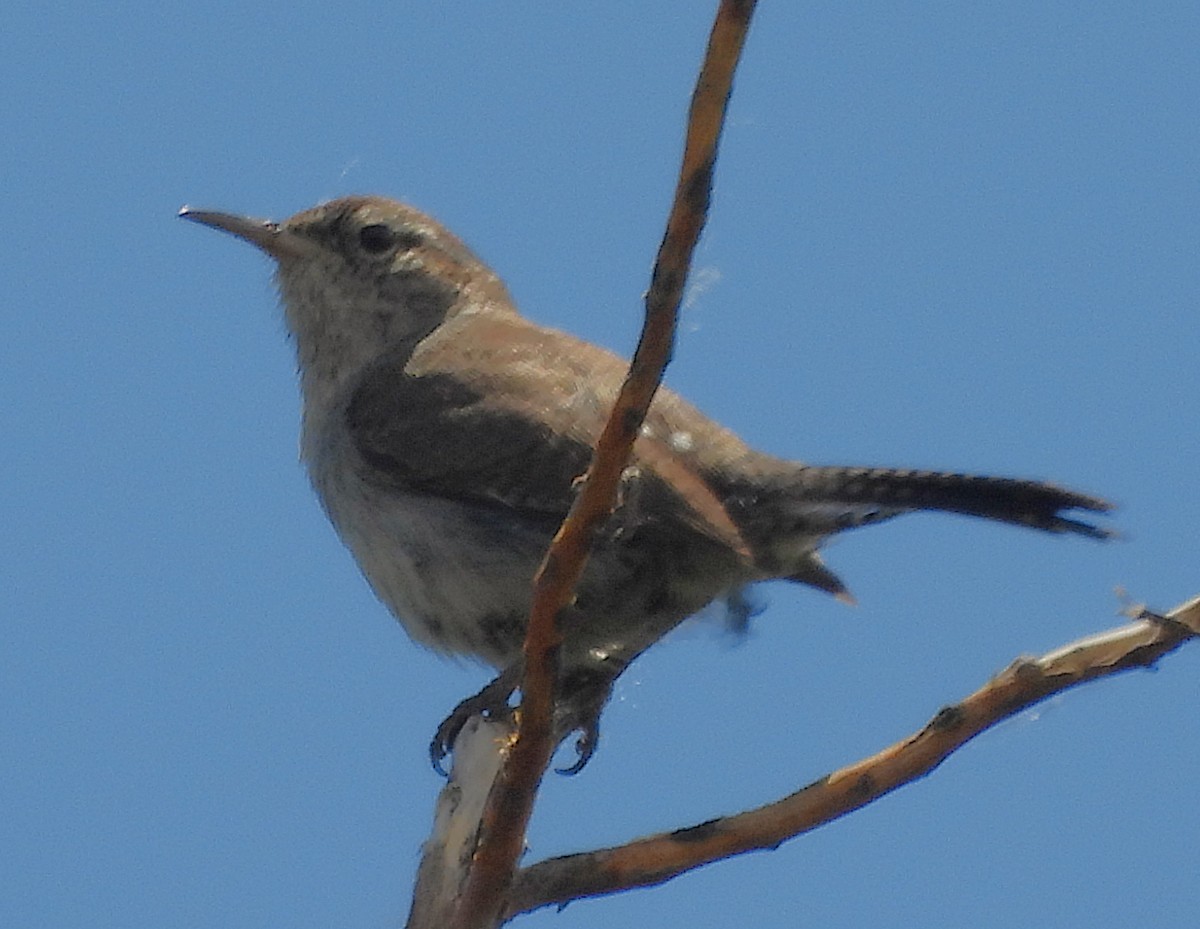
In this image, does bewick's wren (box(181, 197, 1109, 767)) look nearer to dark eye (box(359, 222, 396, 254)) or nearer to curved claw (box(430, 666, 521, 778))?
curved claw (box(430, 666, 521, 778))

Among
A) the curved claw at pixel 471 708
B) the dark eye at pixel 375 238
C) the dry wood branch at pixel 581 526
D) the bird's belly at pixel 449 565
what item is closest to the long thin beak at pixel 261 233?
the dark eye at pixel 375 238

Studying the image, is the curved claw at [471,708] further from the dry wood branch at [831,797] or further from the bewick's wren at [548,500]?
the dry wood branch at [831,797]

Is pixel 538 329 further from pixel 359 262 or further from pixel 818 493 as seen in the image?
pixel 818 493

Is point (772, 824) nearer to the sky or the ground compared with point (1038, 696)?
nearer to the ground

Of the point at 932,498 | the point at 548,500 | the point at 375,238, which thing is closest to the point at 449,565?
the point at 548,500

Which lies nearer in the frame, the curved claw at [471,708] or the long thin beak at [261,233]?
the curved claw at [471,708]

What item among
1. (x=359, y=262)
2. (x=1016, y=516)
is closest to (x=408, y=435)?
(x=359, y=262)

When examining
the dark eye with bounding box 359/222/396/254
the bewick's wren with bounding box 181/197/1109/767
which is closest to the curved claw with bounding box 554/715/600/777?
the bewick's wren with bounding box 181/197/1109/767
